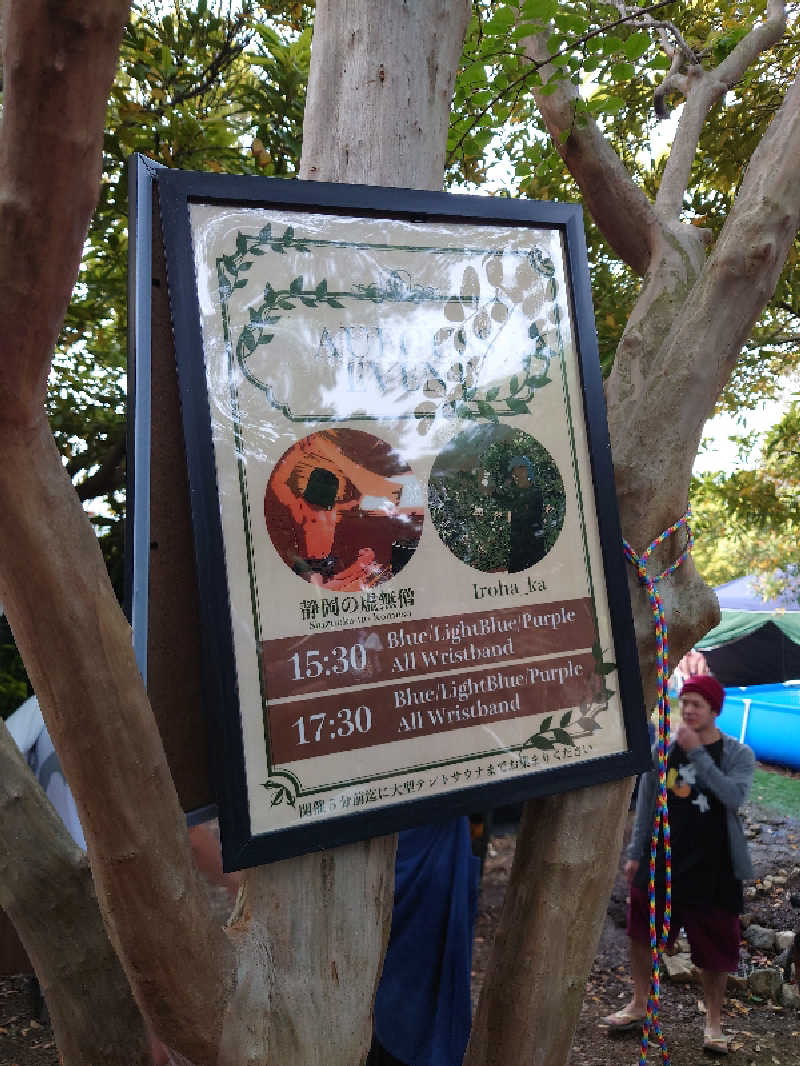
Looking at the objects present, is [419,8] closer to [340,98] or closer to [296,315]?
[340,98]

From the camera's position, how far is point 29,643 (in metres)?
1.28

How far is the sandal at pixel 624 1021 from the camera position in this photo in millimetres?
4730

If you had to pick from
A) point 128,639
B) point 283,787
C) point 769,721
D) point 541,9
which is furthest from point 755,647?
point 128,639

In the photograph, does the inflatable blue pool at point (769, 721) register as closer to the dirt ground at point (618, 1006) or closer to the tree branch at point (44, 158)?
the dirt ground at point (618, 1006)

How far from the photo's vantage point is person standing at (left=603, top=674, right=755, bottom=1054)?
4.36m

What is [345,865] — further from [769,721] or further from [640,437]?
[769,721]

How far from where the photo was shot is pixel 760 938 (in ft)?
18.9

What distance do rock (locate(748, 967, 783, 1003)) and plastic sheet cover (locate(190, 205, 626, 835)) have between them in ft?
13.7

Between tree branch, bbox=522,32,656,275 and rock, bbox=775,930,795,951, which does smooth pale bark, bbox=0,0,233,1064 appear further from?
rock, bbox=775,930,795,951

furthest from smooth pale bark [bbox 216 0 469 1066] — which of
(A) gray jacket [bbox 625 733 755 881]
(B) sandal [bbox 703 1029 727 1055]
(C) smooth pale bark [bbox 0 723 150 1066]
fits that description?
(B) sandal [bbox 703 1029 727 1055]

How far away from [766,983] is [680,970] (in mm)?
487

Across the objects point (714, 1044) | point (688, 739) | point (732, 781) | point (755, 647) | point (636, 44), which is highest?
point (636, 44)

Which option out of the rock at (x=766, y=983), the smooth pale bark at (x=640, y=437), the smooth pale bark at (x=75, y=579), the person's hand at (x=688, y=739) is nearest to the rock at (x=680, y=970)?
the rock at (x=766, y=983)

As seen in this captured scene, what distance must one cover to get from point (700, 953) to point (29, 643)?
426 centimetres
